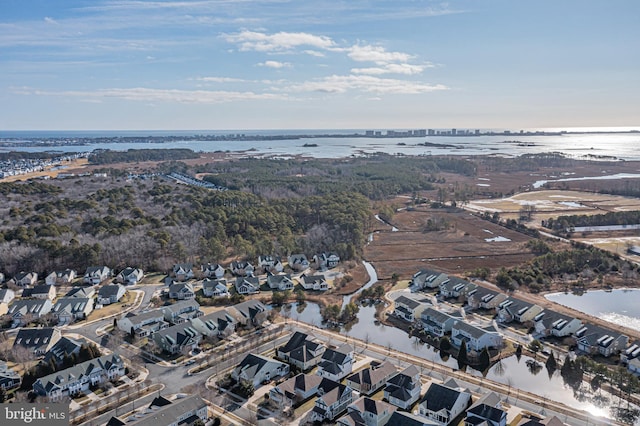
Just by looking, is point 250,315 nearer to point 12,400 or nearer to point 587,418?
point 12,400

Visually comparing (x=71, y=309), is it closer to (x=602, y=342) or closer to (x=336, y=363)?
(x=336, y=363)

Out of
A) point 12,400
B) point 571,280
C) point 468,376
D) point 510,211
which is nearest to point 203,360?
point 12,400

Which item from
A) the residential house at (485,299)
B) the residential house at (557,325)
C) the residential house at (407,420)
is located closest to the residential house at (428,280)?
the residential house at (485,299)

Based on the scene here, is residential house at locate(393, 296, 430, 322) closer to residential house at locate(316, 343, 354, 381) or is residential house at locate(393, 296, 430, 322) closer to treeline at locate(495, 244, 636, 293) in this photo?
residential house at locate(316, 343, 354, 381)

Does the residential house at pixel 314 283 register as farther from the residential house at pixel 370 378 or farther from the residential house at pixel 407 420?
the residential house at pixel 407 420

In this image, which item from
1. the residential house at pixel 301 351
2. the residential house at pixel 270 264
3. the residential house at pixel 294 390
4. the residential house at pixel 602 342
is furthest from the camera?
the residential house at pixel 270 264

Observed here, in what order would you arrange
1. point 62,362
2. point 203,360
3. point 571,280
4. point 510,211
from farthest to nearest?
point 510,211 → point 571,280 → point 203,360 → point 62,362
